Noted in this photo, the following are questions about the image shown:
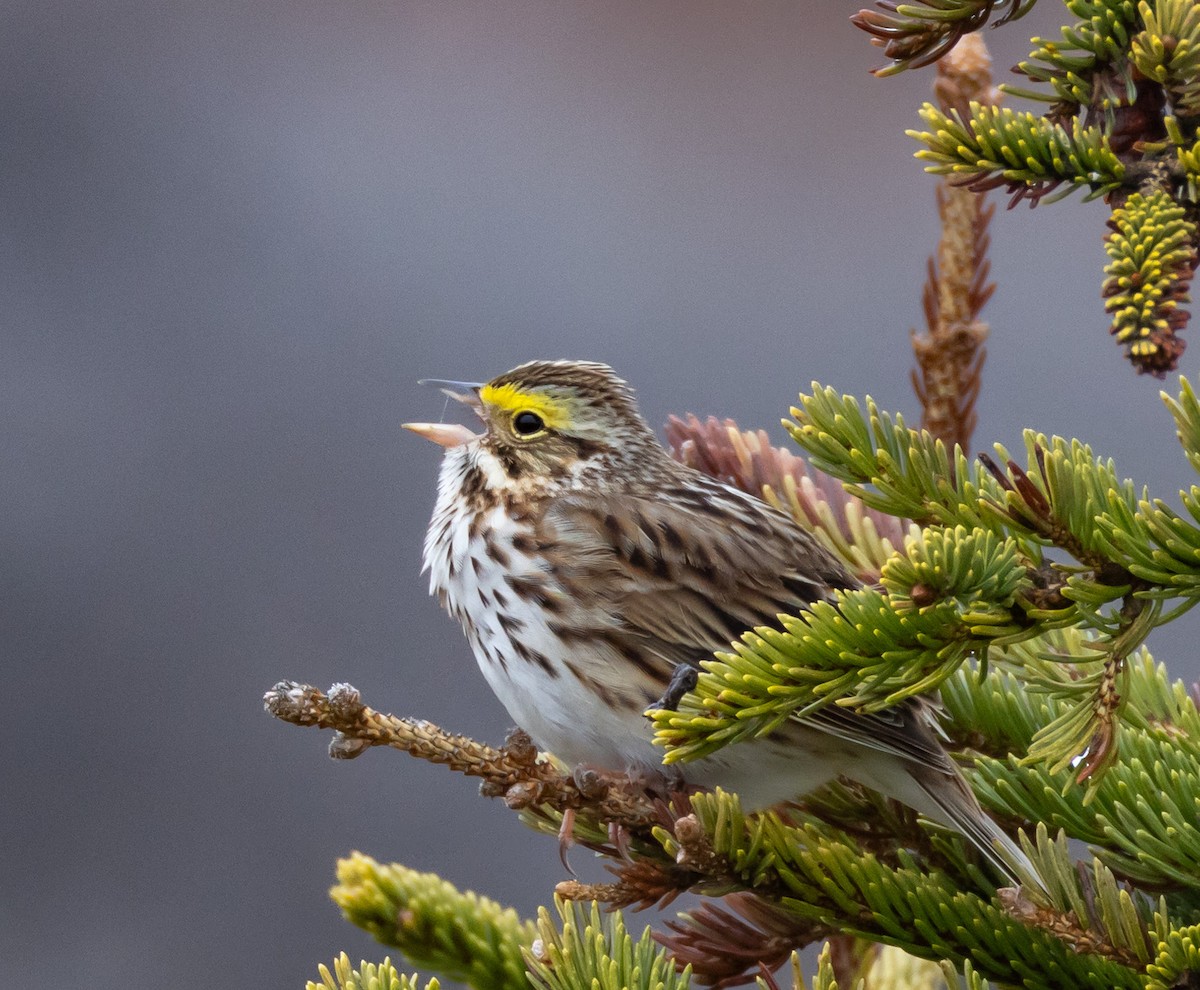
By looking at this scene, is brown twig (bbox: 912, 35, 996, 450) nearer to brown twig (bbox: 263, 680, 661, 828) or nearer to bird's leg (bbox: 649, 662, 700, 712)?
brown twig (bbox: 263, 680, 661, 828)

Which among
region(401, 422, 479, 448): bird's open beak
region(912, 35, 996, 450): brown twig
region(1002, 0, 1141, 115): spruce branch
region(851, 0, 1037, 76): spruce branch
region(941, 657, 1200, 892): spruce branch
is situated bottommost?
region(941, 657, 1200, 892): spruce branch

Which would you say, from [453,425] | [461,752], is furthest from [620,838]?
[453,425]

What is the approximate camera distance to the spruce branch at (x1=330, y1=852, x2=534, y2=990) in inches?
54.6

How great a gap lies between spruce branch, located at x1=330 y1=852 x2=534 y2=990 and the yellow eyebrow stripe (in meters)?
1.35

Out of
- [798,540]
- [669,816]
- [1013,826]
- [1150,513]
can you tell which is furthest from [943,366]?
[1150,513]

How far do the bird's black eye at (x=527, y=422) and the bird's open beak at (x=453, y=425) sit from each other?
0.08 metres

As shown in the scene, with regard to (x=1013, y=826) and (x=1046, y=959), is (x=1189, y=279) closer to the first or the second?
(x=1046, y=959)

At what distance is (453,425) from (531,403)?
18 centimetres

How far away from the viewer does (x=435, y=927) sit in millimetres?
1401

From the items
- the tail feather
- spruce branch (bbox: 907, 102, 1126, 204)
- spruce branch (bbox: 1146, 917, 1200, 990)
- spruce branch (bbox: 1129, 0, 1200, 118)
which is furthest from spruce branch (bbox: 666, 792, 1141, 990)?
spruce branch (bbox: 1129, 0, 1200, 118)

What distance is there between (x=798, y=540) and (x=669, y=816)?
2.76 ft

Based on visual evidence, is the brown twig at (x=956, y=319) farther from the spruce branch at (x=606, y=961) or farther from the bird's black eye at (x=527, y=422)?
the spruce branch at (x=606, y=961)

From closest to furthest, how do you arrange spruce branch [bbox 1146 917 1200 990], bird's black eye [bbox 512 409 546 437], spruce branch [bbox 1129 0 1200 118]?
spruce branch [bbox 1146 917 1200 990] < spruce branch [bbox 1129 0 1200 118] < bird's black eye [bbox 512 409 546 437]

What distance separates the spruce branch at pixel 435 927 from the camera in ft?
4.55
